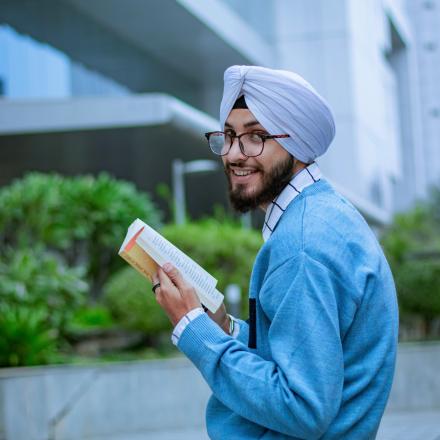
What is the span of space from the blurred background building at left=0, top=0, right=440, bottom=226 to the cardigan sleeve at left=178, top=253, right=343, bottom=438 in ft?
63.5

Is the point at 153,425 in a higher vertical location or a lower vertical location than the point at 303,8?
lower

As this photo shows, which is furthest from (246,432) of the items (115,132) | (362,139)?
(362,139)

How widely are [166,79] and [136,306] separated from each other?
58.7ft

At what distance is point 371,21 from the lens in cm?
4044

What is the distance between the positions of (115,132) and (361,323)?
20.9 m

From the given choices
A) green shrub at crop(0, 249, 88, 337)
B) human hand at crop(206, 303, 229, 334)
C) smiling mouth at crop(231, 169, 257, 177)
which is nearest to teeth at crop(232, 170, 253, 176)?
smiling mouth at crop(231, 169, 257, 177)

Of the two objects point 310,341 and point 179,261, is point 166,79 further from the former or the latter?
point 310,341

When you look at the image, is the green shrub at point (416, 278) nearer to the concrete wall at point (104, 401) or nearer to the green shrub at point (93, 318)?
the green shrub at point (93, 318)

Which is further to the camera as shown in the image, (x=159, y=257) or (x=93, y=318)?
(x=93, y=318)

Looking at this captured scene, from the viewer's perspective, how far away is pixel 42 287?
12.4 m

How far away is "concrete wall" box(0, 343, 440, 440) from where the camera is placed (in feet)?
30.9

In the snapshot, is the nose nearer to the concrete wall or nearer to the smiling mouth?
the smiling mouth

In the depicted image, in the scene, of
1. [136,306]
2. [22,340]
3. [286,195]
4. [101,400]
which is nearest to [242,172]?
[286,195]

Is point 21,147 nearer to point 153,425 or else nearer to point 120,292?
point 120,292
